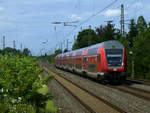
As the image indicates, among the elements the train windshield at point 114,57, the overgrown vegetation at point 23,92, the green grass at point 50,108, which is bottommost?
the green grass at point 50,108

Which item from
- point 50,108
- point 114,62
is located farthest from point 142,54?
point 50,108

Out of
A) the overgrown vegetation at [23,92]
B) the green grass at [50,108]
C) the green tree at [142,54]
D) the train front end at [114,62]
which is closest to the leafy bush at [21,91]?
the overgrown vegetation at [23,92]

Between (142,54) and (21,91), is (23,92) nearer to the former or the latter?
(21,91)

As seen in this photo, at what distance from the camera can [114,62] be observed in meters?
19.0

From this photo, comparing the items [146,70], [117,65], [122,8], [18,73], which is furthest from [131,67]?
[18,73]

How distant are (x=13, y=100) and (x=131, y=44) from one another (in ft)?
77.9

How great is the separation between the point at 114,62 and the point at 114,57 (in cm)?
43

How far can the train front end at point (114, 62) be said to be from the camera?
18.9 m

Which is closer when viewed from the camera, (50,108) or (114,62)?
(50,108)

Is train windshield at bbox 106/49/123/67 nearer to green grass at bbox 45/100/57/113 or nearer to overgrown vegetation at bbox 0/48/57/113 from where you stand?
overgrown vegetation at bbox 0/48/57/113

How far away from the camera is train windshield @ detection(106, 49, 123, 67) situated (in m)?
18.9

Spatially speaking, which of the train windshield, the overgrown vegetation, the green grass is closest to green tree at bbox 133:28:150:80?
the train windshield

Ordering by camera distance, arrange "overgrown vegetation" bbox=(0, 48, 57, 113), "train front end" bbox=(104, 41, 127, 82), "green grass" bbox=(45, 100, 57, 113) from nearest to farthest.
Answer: "green grass" bbox=(45, 100, 57, 113) < "overgrown vegetation" bbox=(0, 48, 57, 113) < "train front end" bbox=(104, 41, 127, 82)

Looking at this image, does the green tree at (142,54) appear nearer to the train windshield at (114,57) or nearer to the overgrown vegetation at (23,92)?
the train windshield at (114,57)
